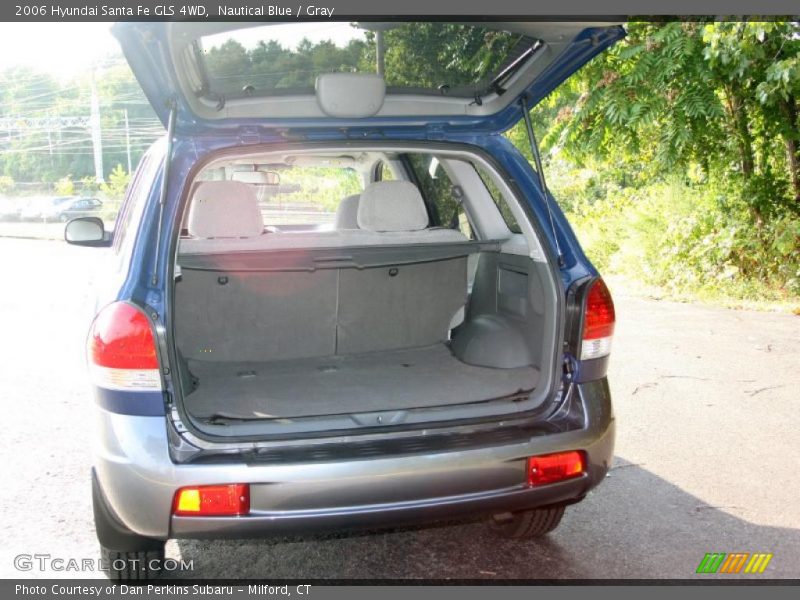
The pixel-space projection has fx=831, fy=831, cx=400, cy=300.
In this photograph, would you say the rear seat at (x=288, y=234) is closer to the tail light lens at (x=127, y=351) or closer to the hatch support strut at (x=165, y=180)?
the hatch support strut at (x=165, y=180)

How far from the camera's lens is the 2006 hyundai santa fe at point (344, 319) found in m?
2.66

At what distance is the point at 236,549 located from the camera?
358 cm

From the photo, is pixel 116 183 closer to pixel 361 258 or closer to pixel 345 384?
pixel 361 258

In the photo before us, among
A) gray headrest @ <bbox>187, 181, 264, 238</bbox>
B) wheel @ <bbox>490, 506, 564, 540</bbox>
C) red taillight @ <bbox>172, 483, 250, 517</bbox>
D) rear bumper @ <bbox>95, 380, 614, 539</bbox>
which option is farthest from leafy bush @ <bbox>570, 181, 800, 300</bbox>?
red taillight @ <bbox>172, 483, 250, 517</bbox>

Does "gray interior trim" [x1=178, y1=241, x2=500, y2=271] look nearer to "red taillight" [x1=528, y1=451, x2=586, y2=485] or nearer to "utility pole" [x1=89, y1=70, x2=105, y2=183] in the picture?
"red taillight" [x1=528, y1=451, x2=586, y2=485]

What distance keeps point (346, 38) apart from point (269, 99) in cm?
38

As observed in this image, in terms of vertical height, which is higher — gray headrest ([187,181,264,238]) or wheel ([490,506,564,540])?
gray headrest ([187,181,264,238])

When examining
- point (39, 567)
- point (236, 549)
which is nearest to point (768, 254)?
point (236, 549)

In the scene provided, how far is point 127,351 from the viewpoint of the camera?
2670 millimetres

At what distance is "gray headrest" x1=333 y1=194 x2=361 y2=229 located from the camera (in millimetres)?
5091

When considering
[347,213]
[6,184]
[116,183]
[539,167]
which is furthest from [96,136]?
[539,167]

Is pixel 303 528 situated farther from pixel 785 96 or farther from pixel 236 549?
pixel 785 96

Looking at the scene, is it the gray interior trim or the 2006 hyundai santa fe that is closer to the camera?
the 2006 hyundai santa fe

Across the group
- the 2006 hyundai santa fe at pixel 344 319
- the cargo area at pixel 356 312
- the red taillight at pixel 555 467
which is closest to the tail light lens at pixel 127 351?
the 2006 hyundai santa fe at pixel 344 319
